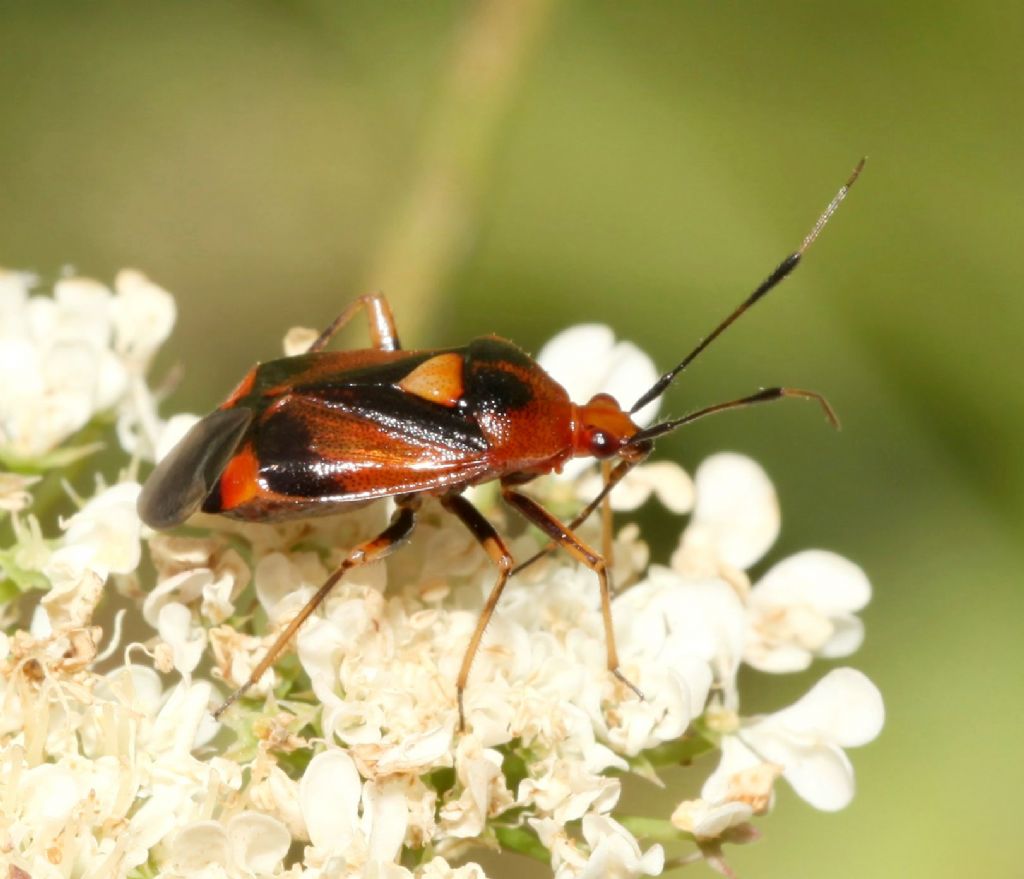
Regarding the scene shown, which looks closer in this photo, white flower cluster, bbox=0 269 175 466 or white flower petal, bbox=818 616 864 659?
white flower cluster, bbox=0 269 175 466

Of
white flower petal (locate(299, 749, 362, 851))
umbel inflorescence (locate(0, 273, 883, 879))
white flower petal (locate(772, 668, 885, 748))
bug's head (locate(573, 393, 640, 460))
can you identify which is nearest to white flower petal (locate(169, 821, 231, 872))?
umbel inflorescence (locate(0, 273, 883, 879))

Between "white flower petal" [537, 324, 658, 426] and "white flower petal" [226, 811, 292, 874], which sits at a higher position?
"white flower petal" [537, 324, 658, 426]

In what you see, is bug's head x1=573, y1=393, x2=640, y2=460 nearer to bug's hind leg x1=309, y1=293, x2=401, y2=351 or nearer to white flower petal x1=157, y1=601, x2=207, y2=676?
bug's hind leg x1=309, y1=293, x2=401, y2=351

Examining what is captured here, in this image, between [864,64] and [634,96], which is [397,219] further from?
[864,64]

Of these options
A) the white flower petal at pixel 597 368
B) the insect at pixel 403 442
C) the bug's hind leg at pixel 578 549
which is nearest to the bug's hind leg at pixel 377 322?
the insect at pixel 403 442

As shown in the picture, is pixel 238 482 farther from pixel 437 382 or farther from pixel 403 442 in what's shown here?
pixel 437 382

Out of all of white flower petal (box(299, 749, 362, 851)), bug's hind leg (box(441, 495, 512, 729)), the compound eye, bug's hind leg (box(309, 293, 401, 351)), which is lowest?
white flower petal (box(299, 749, 362, 851))

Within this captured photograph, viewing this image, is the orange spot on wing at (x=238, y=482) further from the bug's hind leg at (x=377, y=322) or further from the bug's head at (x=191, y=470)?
the bug's hind leg at (x=377, y=322)

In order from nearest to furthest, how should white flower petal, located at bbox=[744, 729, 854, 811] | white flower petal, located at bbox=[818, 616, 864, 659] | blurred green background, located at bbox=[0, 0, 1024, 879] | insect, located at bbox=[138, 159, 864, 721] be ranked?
insect, located at bbox=[138, 159, 864, 721] → white flower petal, located at bbox=[744, 729, 854, 811] → white flower petal, located at bbox=[818, 616, 864, 659] → blurred green background, located at bbox=[0, 0, 1024, 879]
